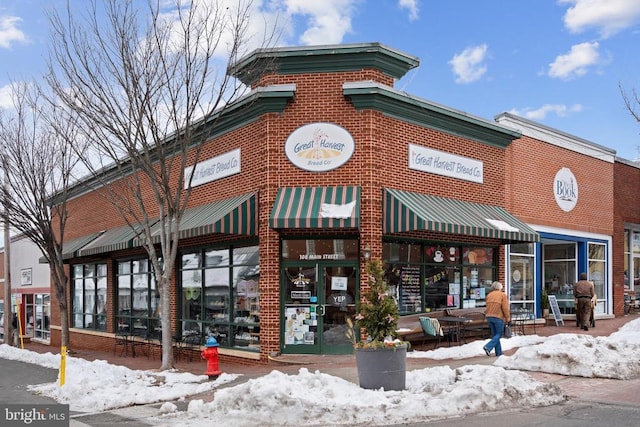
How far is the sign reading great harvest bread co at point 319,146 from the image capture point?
15.2 metres

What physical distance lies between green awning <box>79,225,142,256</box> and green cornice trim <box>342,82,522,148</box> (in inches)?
333

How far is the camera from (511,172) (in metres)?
19.0

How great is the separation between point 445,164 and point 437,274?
9.32 ft

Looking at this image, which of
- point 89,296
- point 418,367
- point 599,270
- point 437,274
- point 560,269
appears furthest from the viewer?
point 89,296

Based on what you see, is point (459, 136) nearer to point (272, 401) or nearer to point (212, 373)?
point (212, 373)

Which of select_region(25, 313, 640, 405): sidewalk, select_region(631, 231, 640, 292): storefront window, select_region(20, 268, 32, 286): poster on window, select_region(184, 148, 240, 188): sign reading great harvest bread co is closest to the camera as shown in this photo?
select_region(25, 313, 640, 405): sidewalk

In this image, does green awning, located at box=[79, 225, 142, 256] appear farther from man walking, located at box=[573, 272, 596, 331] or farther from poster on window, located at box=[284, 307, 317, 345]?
man walking, located at box=[573, 272, 596, 331]

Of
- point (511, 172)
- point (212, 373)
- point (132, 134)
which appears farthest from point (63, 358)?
point (511, 172)

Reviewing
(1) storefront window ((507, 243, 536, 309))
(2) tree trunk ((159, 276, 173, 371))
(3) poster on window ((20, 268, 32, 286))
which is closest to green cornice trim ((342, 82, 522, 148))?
(1) storefront window ((507, 243, 536, 309))

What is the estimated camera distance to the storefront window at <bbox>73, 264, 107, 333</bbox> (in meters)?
25.4

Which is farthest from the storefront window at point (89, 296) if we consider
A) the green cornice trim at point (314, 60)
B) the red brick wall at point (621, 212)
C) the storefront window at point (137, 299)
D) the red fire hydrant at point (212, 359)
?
the red brick wall at point (621, 212)

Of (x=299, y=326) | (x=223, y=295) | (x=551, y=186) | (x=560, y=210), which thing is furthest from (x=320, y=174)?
(x=560, y=210)

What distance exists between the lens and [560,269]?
74.4 ft

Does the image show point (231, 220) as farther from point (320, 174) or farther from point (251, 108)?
point (251, 108)
